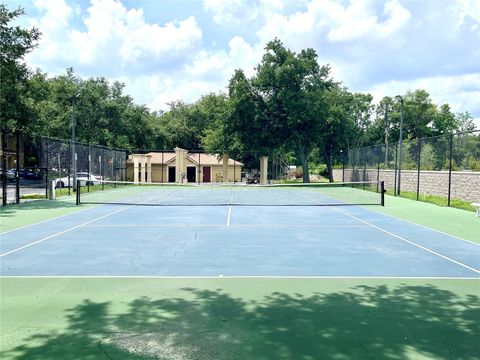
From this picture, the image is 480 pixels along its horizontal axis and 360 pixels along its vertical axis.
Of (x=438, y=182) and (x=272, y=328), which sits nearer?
(x=272, y=328)

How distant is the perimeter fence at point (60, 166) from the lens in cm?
2230

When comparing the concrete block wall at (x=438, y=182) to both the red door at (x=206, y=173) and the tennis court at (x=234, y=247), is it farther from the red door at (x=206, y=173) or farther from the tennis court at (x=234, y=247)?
the red door at (x=206, y=173)

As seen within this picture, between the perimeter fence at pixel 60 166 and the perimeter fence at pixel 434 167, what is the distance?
18.8m

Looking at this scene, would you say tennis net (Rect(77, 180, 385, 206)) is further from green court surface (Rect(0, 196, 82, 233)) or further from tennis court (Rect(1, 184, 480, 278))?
tennis court (Rect(1, 184, 480, 278))

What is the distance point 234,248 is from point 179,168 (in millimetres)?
42337

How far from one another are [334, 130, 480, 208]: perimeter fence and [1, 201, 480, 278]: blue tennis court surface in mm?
7555

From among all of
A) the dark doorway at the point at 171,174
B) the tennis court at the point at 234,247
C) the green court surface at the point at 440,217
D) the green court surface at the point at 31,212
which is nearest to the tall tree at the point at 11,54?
the green court surface at the point at 31,212

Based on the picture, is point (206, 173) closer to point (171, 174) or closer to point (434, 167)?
point (171, 174)

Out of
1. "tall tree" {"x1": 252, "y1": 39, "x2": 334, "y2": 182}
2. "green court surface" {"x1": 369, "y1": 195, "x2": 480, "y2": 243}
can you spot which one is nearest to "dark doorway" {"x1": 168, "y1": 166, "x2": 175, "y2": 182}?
"tall tree" {"x1": 252, "y1": 39, "x2": 334, "y2": 182}

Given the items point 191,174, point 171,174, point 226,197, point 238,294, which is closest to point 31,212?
point 226,197

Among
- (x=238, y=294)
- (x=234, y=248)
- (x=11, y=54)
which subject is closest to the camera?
(x=238, y=294)

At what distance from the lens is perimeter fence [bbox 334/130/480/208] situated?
820 inches

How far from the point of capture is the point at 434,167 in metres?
25.3

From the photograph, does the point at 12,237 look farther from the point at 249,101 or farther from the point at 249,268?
the point at 249,101
